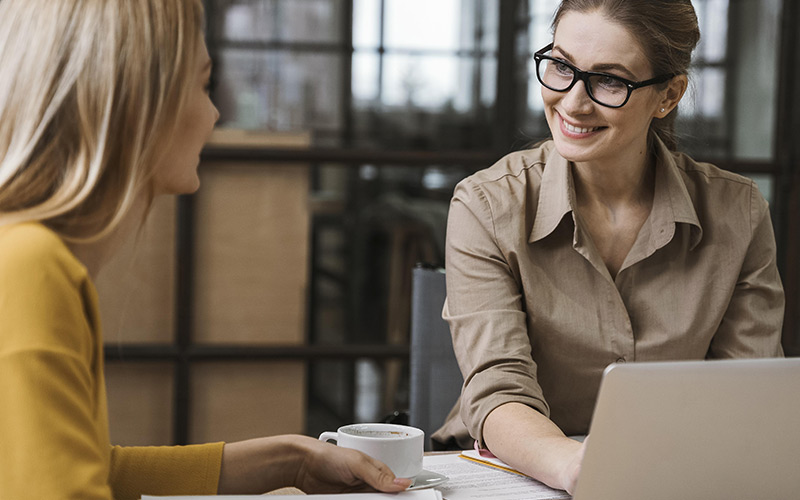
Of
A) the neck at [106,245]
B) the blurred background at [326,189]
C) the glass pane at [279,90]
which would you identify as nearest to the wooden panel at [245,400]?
the blurred background at [326,189]

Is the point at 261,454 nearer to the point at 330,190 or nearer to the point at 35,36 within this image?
the point at 35,36

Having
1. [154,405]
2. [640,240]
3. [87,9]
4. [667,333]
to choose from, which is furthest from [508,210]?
[154,405]

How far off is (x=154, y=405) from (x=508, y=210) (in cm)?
169

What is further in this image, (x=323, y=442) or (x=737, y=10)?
(x=737, y=10)

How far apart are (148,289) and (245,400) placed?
45 cm

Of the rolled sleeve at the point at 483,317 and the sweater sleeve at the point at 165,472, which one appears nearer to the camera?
the sweater sleeve at the point at 165,472

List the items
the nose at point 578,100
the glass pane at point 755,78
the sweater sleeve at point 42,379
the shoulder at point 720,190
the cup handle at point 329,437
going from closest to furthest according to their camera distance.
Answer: the sweater sleeve at point 42,379 < the cup handle at point 329,437 < the nose at point 578,100 < the shoulder at point 720,190 < the glass pane at point 755,78

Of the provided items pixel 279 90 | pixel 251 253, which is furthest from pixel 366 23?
pixel 251 253


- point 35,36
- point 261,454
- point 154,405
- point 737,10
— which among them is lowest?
point 154,405

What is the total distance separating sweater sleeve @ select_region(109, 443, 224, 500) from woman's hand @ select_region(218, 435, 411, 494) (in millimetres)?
15

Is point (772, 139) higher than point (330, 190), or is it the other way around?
point (772, 139)

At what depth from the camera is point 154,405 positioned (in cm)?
280

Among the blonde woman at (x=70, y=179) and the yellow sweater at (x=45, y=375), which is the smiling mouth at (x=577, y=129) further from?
the yellow sweater at (x=45, y=375)

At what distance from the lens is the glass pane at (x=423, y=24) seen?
2799mm
